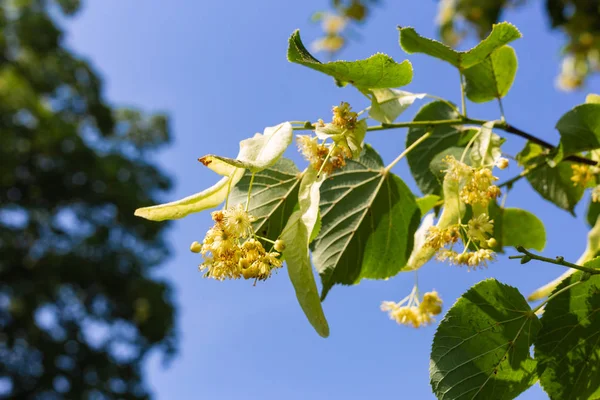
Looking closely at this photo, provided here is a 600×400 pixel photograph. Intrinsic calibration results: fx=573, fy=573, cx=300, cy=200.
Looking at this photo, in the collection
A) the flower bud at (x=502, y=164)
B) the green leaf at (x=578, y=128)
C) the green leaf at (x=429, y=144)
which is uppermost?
the green leaf at (x=429, y=144)

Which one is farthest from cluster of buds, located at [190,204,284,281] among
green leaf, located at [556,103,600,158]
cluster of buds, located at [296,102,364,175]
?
green leaf, located at [556,103,600,158]

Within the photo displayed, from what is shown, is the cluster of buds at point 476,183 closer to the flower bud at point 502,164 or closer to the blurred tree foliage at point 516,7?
the flower bud at point 502,164

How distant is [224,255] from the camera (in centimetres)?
72

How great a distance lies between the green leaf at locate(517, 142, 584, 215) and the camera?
3.98 ft

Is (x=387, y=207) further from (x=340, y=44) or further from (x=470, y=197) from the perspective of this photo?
(x=340, y=44)

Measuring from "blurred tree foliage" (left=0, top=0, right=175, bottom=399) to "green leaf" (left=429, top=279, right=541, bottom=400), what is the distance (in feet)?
50.9

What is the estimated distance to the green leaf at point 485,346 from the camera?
82cm

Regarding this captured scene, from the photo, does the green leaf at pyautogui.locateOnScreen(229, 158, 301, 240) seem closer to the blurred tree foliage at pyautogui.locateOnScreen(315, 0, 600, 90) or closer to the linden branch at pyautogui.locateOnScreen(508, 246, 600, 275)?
the linden branch at pyautogui.locateOnScreen(508, 246, 600, 275)

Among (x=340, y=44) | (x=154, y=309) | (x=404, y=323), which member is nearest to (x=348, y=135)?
(x=404, y=323)

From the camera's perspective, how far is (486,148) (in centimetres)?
96

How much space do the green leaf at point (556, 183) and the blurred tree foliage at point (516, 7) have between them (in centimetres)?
315

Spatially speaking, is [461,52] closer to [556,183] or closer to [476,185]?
[476,185]

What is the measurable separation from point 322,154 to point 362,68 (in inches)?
5.4

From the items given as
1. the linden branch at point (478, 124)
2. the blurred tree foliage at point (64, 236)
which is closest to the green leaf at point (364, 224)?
the linden branch at point (478, 124)
